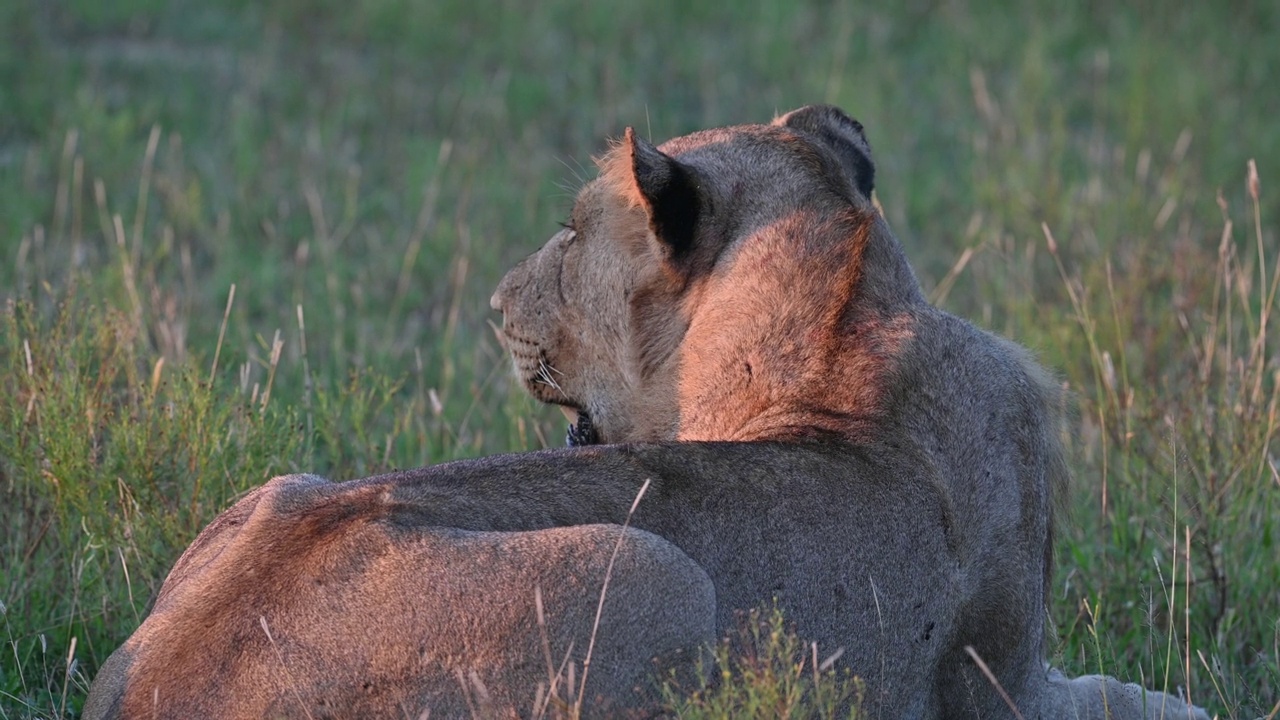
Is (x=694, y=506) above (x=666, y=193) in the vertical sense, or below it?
below

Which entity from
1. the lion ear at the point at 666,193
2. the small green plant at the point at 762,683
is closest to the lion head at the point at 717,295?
the lion ear at the point at 666,193

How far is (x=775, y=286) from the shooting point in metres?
3.96

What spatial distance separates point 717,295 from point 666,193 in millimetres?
294

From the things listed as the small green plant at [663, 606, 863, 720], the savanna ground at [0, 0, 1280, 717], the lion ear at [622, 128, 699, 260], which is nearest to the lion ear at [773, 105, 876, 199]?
the lion ear at [622, 128, 699, 260]

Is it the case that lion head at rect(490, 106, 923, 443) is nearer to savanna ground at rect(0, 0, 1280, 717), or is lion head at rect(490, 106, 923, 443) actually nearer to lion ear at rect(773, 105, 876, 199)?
lion ear at rect(773, 105, 876, 199)

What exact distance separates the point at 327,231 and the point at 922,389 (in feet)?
16.6

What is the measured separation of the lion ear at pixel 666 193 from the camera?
3.86 metres

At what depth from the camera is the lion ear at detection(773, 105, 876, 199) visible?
4.48 metres

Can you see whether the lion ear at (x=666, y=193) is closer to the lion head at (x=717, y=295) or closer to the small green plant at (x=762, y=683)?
the lion head at (x=717, y=295)

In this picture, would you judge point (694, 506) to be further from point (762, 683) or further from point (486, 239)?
point (486, 239)

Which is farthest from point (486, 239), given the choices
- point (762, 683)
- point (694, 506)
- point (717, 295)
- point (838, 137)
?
point (762, 683)

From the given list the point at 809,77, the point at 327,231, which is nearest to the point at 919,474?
the point at 327,231

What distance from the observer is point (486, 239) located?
845cm

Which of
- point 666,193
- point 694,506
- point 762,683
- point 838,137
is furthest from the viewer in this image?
point 838,137
